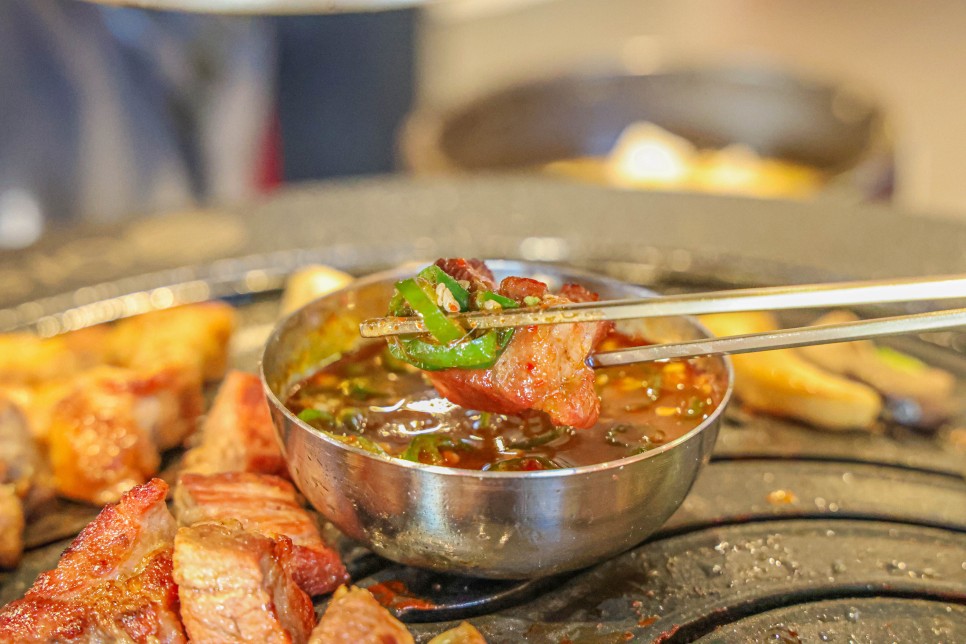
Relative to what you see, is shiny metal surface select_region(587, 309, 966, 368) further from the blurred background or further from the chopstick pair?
the blurred background

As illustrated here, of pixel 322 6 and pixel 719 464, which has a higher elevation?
pixel 322 6

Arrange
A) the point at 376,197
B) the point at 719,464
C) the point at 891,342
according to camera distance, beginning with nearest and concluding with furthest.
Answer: the point at 719,464
the point at 891,342
the point at 376,197

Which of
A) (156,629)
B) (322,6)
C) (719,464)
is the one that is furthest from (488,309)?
(719,464)

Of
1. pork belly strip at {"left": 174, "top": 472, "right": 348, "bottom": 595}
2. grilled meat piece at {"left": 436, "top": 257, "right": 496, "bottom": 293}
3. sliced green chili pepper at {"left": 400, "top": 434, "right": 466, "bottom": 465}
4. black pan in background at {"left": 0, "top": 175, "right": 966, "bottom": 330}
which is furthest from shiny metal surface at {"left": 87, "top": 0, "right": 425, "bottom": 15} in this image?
black pan in background at {"left": 0, "top": 175, "right": 966, "bottom": 330}

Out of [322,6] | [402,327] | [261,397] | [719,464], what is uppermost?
[322,6]

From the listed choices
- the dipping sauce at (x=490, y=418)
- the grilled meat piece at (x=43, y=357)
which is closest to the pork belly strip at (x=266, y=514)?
the dipping sauce at (x=490, y=418)

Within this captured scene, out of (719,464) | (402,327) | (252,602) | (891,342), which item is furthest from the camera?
(891,342)

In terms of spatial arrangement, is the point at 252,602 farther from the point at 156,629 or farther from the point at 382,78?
the point at 382,78
